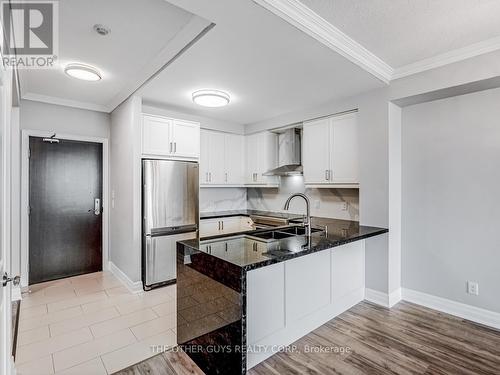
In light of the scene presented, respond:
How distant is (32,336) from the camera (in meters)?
2.42

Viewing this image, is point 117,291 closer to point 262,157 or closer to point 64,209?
point 64,209

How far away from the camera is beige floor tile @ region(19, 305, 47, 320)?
280 centimetres

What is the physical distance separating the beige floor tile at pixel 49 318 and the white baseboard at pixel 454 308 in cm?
366

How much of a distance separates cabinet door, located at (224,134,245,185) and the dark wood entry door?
2.01 m

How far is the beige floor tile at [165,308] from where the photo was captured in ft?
9.50

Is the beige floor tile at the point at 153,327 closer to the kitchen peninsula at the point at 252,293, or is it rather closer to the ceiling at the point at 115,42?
the kitchen peninsula at the point at 252,293

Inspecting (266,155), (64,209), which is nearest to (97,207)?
(64,209)

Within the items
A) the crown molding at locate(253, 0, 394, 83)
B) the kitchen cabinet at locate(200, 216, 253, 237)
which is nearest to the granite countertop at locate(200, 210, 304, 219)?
the kitchen cabinet at locate(200, 216, 253, 237)

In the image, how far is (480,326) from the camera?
258 centimetres

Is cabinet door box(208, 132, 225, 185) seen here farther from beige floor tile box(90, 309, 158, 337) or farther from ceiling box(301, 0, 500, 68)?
ceiling box(301, 0, 500, 68)

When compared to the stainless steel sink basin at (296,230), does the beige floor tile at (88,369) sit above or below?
below

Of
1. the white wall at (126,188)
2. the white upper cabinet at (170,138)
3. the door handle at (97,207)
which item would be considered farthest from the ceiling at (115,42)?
the door handle at (97,207)

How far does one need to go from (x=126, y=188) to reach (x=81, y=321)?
1.61 m

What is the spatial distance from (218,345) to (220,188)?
336 centimetres
